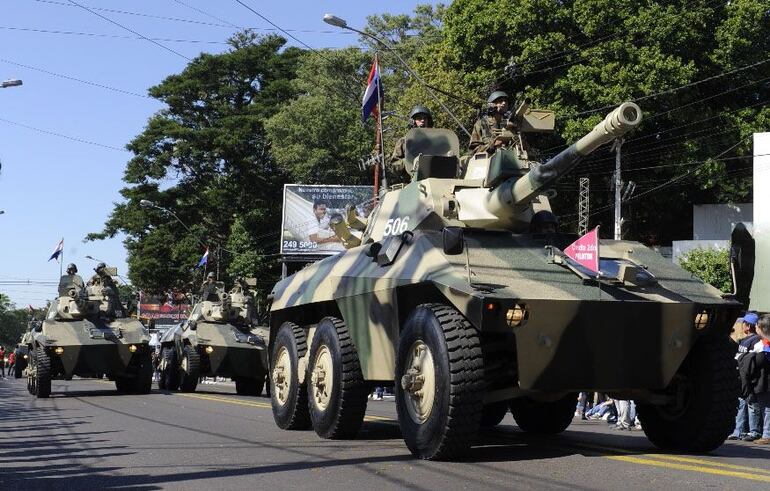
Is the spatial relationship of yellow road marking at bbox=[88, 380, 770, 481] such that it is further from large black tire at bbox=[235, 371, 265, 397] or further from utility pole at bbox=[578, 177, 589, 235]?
utility pole at bbox=[578, 177, 589, 235]

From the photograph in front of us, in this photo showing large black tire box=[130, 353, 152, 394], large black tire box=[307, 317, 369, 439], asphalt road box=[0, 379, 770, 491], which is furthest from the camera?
large black tire box=[130, 353, 152, 394]

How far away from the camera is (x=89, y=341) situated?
2358cm

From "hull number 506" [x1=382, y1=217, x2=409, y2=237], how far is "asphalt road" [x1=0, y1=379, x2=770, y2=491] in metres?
1.97

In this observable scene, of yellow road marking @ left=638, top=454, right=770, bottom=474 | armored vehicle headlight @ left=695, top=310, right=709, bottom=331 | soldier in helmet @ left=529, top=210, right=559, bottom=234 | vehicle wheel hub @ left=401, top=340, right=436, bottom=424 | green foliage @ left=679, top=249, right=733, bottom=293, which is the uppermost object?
green foliage @ left=679, top=249, right=733, bottom=293

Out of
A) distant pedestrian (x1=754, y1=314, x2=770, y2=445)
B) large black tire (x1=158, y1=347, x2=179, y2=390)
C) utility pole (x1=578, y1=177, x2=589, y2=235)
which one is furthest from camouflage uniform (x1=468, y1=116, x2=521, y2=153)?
utility pole (x1=578, y1=177, x2=589, y2=235)

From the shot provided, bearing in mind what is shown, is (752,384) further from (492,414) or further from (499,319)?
(499,319)

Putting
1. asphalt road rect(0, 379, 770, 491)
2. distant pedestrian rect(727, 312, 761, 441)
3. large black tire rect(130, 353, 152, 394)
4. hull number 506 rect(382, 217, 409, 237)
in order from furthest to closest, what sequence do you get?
1. large black tire rect(130, 353, 152, 394)
2. distant pedestrian rect(727, 312, 761, 441)
3. hull number 506 rect(382, 217, 409, 237)
4. asphalt road rect(0, 379, 770, 491)

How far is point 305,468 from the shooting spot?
332 inches

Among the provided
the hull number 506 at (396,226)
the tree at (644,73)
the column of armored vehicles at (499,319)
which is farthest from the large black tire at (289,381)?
the tree at (644,73)

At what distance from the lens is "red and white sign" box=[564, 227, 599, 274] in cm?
896

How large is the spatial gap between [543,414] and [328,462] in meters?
3.24

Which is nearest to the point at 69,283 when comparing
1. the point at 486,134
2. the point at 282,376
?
the point at 282,376

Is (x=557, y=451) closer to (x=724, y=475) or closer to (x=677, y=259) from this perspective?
(x=724, y=475)

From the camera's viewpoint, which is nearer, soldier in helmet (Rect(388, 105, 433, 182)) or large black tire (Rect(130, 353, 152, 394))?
soldier in helmet (Rect(388, 105, 433, 182))
